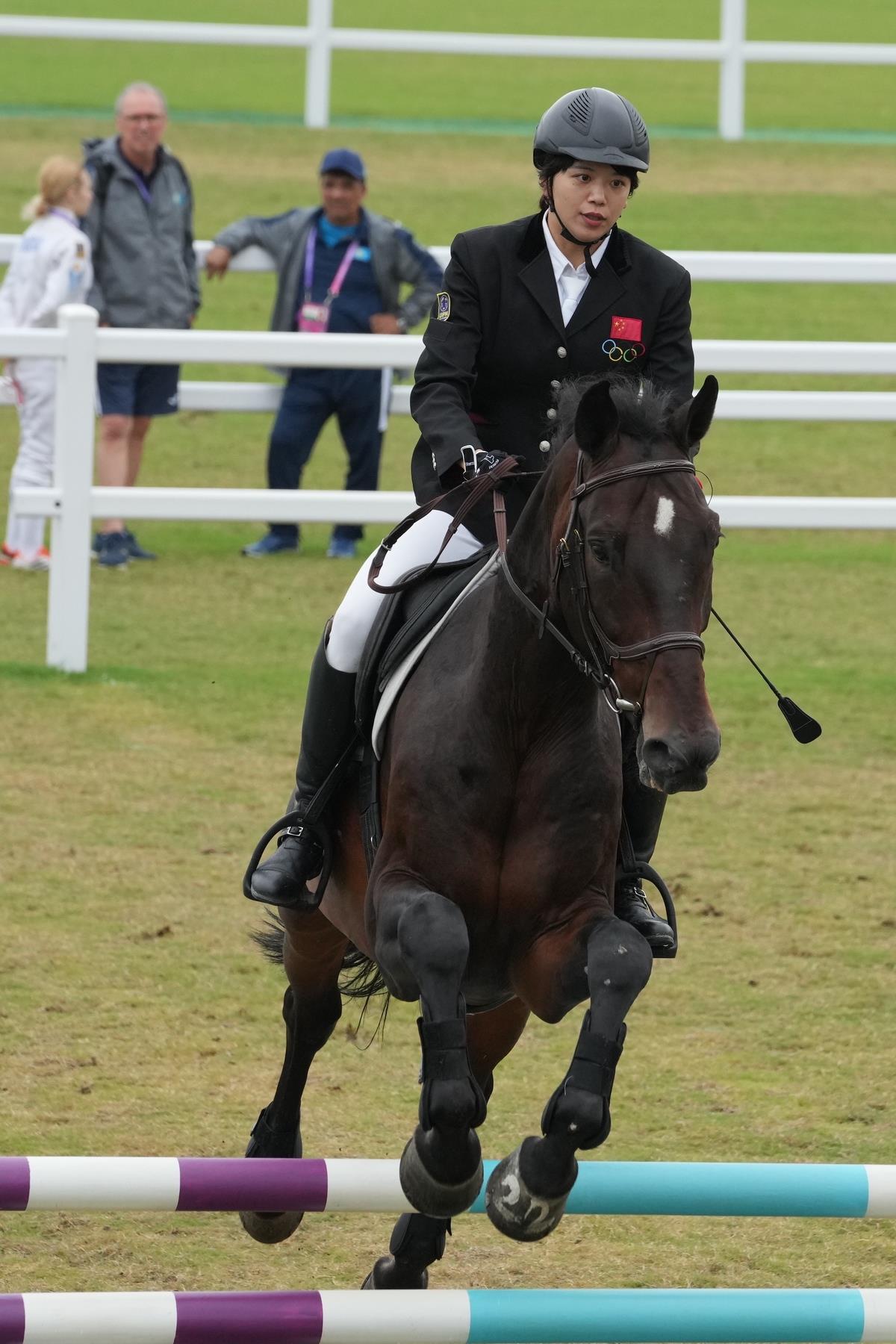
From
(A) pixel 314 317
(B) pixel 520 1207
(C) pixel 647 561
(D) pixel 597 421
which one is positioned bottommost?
(B) pixel 520 1207

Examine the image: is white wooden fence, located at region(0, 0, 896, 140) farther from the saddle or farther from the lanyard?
the saddle

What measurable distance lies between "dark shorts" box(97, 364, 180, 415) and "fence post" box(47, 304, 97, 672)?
2.34 meters

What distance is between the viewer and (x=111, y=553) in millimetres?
13078

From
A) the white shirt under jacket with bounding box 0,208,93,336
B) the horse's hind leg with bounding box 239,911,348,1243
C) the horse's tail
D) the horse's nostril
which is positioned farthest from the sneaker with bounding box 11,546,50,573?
the horse's nostril

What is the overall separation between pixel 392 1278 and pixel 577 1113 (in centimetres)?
109

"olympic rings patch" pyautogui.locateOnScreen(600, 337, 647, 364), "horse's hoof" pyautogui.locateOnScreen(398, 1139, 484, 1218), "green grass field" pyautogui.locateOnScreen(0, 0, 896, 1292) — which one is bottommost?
"green grass field" pyautogui.locateOnScreen(0, 0, 896, 1292)

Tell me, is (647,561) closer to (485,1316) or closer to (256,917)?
(485,1316)

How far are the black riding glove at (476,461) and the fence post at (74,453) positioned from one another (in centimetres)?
580

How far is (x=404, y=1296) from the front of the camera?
4145 millimetres

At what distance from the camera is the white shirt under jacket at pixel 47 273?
1225cm

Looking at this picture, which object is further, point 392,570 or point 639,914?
point 392,570

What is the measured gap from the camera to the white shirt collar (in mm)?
4895

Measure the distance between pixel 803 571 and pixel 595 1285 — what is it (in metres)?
9.01

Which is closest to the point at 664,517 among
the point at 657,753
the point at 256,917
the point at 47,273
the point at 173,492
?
the point at 657,753
